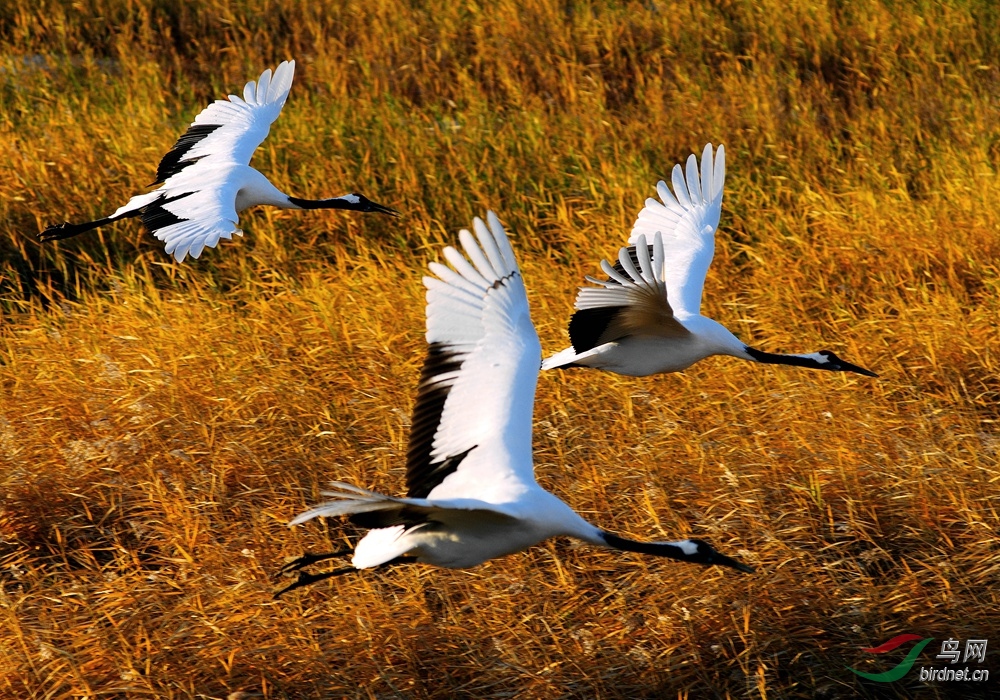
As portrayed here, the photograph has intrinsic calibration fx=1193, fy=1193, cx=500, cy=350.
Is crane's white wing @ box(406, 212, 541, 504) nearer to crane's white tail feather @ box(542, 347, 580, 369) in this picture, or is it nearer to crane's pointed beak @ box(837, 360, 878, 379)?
crane's white tail feather @ box(542, 347, 580, 369)

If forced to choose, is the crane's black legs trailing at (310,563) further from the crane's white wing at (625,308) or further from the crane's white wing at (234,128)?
the crane's white wing at (234,128)

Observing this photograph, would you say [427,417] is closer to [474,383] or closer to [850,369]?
[474,383]

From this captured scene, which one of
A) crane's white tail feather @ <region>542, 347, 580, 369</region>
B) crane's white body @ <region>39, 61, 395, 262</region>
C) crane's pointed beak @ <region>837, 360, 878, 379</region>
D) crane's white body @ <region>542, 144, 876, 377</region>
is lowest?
crane's pointed beak @ <region>837, 360, 878, 379</region>

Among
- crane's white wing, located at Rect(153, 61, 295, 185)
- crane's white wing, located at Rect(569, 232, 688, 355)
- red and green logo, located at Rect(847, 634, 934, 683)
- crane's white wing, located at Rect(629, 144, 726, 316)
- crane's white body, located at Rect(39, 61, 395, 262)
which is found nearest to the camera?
red and green logo, located at Rect(847, 634, 934, 683)

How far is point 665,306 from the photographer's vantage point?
3.63m

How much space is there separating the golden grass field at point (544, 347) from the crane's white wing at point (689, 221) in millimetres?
409

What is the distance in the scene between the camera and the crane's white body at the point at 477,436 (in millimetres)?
2902

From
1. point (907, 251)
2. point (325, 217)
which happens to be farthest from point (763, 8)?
point (325, 217)

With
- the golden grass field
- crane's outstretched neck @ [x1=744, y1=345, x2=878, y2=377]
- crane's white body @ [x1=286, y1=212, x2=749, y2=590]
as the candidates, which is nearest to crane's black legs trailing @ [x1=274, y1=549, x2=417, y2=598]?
crane's white body @ [x1=286, y1=212, x2=749, y2=590]

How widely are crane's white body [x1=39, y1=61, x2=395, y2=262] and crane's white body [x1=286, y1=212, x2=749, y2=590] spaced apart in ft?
3.31

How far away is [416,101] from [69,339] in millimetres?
3201

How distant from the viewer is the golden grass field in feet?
10.6

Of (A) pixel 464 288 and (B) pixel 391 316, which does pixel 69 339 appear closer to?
(B) pixel 391 316

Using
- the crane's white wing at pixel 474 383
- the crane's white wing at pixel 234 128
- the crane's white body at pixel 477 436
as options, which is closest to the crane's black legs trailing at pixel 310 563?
the crane's white body at pixel 477 436
